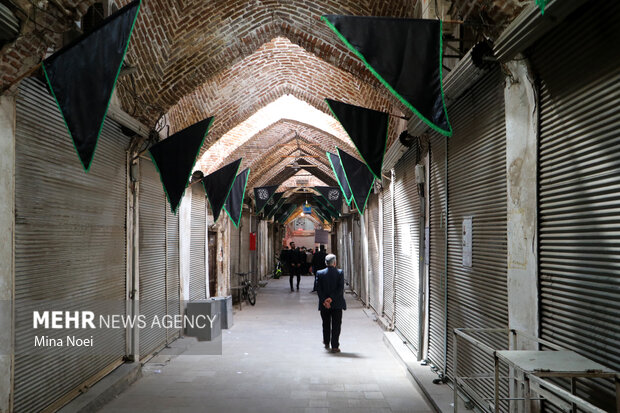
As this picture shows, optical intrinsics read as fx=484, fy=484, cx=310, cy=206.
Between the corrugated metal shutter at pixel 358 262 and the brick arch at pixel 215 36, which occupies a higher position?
the brick arch at pixel 215 36

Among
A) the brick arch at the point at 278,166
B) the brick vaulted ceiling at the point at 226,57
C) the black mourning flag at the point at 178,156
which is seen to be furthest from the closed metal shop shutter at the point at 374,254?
the black mourning flag at the point at 178,156

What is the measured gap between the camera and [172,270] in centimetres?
940

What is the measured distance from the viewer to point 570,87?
3240mm

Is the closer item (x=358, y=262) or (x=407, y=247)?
(x=407, y=247)

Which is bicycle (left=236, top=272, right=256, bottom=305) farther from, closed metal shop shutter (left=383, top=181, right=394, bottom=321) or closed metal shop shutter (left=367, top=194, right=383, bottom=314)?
closed metal shop shutter (left=383, top=181, right=394, bottom=321)

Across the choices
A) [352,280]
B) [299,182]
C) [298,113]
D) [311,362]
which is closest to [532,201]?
[311,362]

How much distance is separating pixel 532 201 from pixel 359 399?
334 cm

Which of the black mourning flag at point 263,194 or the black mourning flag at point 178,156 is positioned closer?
the black mourning flag at point 178,156

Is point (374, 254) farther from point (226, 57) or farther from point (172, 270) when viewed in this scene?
point (226, 57)

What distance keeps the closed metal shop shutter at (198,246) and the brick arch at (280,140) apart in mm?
1609

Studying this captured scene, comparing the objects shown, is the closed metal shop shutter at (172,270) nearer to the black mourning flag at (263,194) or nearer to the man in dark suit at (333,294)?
the man in dark suit at (333,294)

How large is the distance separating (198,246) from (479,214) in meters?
7.77

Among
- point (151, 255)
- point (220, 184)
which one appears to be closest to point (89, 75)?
point (151, 255)

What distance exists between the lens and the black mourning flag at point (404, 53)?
13.4ft
